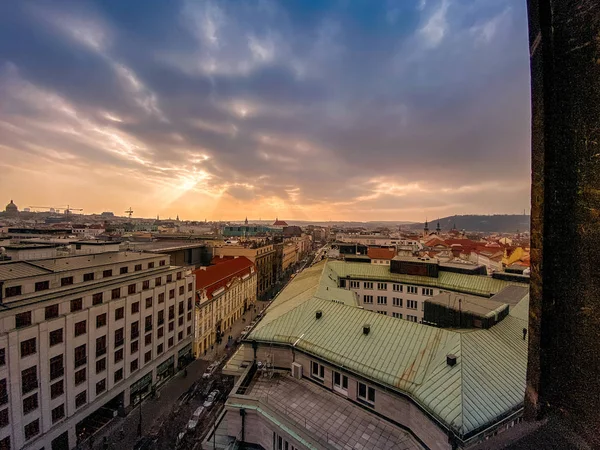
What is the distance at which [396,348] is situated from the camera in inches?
778

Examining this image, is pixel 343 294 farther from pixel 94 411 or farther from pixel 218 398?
pixel 94 411

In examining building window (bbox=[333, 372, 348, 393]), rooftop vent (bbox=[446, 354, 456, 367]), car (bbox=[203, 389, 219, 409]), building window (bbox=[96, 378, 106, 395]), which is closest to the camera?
rooftop vent (bbox=[446, 354, 456, 367])

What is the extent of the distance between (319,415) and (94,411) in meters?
26.5


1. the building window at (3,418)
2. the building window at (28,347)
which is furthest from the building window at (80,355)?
the building window at (3,418)

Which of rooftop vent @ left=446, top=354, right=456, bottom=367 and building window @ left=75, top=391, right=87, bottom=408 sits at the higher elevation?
rooftop vent @ left=446, top=354, right=456, bottom=367

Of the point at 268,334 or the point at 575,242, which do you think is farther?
the point at 268,334

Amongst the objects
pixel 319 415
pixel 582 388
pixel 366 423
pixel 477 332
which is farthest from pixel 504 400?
pixel 582 388

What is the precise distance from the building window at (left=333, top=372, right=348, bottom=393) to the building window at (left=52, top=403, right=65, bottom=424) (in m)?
25.6

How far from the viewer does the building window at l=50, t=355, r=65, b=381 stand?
87.4 feet

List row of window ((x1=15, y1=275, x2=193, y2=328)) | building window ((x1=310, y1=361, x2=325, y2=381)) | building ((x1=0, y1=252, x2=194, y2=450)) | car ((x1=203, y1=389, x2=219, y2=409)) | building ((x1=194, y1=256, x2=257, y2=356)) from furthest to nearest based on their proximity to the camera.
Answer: building ((x1=194, y1=256, x2=257, y2=356))
car ((x1=203, y1=389, x2=219, y2=409))
row of window ((x1=15, y1=275, x2=193, y2=328))
building ((x1=0, y1=252, x2=194, y2=450))
building window ((x1=310, y1=361, x2=325, y2=381))

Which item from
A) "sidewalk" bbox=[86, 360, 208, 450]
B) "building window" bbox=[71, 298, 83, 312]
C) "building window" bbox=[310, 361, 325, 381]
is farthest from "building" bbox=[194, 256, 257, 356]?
"building window" bbox=[310, 361, 325, 381]

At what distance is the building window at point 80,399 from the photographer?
2883cm

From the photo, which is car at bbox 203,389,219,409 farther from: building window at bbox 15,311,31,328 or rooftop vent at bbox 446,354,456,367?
rooftop vent at bbox 446,354,456,367

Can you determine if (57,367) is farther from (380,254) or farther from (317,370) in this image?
(380,254)
